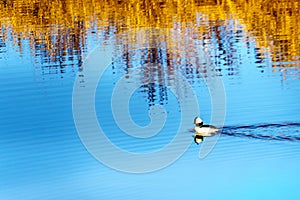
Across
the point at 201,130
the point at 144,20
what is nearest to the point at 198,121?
the point at 201,130

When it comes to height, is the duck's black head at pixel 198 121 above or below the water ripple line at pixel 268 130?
above

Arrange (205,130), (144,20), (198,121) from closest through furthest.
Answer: (205,130)
(198,121)
(144,20)

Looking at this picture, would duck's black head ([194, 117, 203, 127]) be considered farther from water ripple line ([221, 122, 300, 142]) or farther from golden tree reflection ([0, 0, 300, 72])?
golden tree reflection ([0, 0, 300, 72])

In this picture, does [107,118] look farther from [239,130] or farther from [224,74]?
[224,74]

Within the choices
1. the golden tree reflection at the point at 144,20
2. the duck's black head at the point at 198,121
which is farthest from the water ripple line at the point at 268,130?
the golden tree reflection at the point at 144,20

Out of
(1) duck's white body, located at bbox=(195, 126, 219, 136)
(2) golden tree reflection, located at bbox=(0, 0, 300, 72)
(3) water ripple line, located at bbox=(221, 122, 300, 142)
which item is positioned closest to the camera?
(3) water ripple line, located at bbox=(221, 122, 300, 142)

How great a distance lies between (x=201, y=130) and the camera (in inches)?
501

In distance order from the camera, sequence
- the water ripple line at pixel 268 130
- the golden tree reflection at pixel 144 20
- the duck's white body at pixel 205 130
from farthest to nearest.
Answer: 1. the golden tree reflection at pixel 144 20
2. the duck's white body at pixel 205 130
3. the water ripple line at pixel 268 130

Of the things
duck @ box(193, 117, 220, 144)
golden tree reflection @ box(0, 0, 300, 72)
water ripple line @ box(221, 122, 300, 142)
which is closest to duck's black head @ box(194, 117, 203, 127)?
duck @ box(193, 117, 220, 144)

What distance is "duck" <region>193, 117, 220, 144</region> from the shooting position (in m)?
12.7

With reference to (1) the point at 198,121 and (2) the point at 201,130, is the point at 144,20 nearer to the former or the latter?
(1) the point at 198,121

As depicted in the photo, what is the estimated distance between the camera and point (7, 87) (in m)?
16.2

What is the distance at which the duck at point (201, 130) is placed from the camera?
41.7 feet

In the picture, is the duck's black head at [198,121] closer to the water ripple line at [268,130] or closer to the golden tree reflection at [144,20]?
the water ripple line at [268,130]
